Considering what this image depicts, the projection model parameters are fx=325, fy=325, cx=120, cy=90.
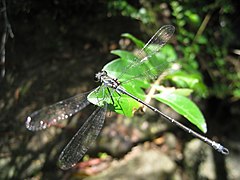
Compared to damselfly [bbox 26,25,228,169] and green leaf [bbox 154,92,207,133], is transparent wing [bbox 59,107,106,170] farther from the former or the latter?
Answer: green leaf [bbox 154,92,207,133]

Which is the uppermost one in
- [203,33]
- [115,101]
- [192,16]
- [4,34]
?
[4,34]

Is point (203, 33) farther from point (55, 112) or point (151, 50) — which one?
point (55, 112)

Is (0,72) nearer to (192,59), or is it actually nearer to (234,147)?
(192,59)

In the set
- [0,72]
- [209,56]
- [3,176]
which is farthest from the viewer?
[209,56]

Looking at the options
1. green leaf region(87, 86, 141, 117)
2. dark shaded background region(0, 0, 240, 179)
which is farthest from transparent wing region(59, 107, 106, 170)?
dark shaded background region(0, 0, 240, 179)

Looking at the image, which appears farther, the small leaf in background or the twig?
the small leaf in background

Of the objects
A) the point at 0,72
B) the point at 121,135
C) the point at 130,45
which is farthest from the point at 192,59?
the point at 0,72

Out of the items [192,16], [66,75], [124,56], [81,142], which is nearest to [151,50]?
[124,56]
